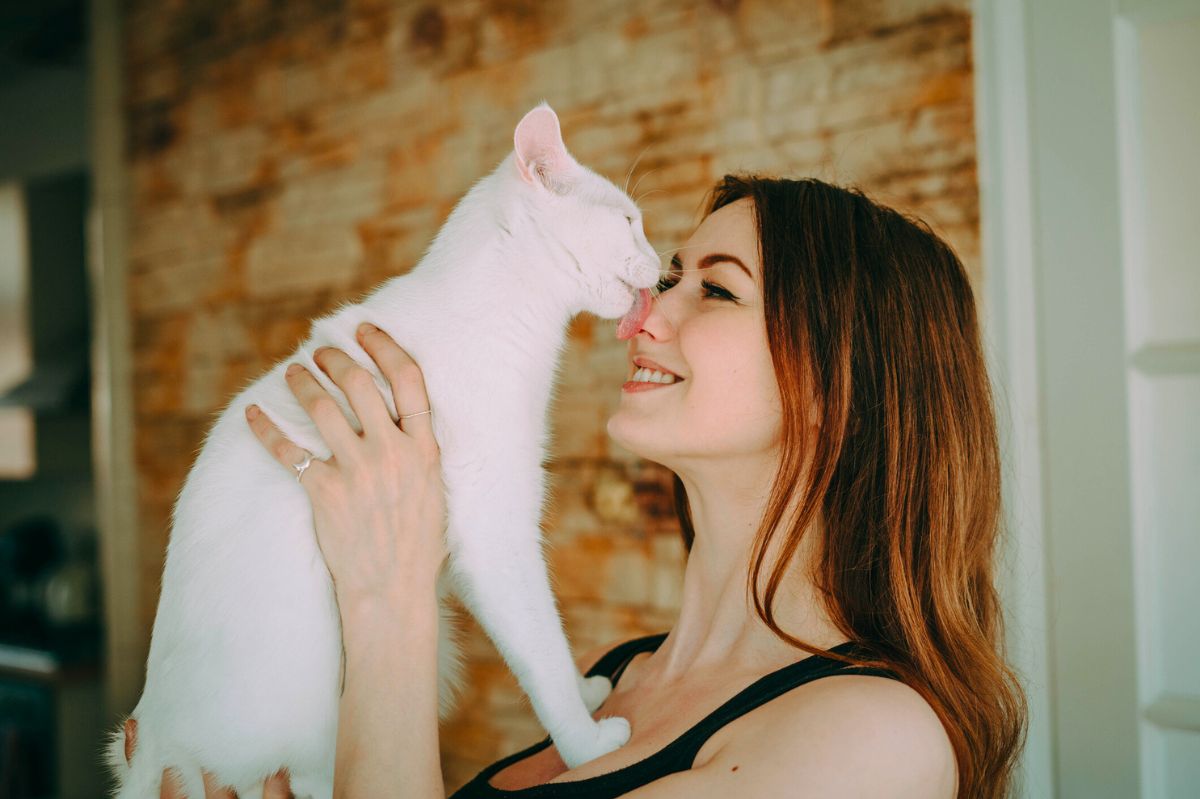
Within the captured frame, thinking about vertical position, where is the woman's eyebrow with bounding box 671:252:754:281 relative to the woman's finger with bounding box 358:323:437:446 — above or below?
above

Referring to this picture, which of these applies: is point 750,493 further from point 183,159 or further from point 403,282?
point 183,159

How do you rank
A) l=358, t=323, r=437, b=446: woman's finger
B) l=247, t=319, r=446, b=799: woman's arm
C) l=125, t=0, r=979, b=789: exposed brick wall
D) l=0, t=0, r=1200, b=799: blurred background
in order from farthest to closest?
l=125, t=0, r=979, b=789: exposed brick wall → l=0, t=0, r=1200, b=799: blurred background → l=358, t=323, r=437, b=446: woman's finger → l=247, t=319, r=446, b=799: woman's arm

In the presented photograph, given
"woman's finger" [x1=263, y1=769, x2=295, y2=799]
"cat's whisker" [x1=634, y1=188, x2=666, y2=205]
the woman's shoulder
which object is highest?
"cat's whisker" [x1=634, y1=188, x2=666, y2=205]

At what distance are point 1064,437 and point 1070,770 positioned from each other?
0.52m

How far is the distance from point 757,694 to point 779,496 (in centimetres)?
23

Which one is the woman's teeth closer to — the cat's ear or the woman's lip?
the woman's lip

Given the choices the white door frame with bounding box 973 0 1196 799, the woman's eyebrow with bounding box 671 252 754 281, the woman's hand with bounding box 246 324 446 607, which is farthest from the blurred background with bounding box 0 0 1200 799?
the woman's eyebrow with bounding box 671 252 754 281

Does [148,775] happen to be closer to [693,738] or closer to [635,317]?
[693,738]

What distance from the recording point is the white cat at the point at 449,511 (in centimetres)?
88

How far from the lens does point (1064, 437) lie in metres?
1.35

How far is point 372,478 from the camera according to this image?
906 mm

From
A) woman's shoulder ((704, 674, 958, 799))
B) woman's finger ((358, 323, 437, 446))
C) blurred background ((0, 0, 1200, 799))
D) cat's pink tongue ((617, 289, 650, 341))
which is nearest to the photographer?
woman's shoulder ((704, 674, 958, 799))

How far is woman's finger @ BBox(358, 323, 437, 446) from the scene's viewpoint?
0.94 meters

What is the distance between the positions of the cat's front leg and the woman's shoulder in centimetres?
19
